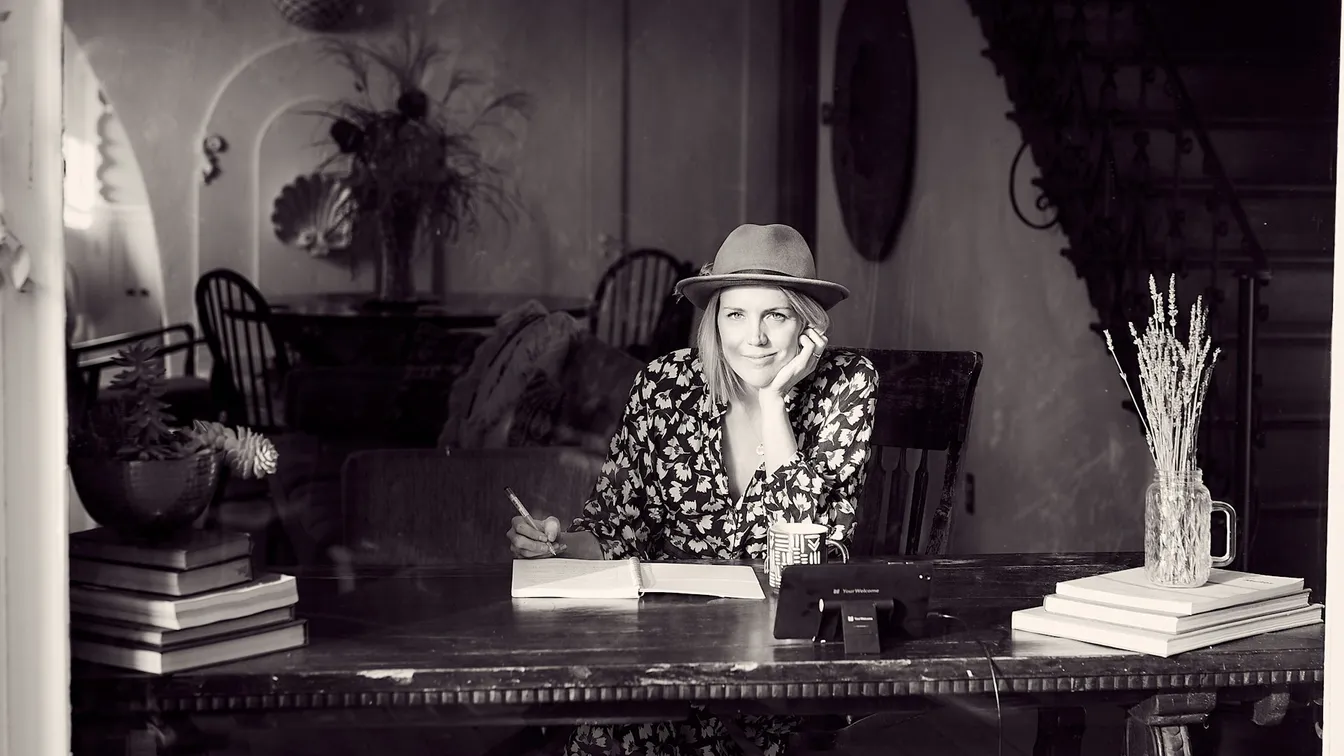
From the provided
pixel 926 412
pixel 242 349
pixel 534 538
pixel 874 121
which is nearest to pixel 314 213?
pixel 242 349

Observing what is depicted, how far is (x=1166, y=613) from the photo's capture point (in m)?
1.85

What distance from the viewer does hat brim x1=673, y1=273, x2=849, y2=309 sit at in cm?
264

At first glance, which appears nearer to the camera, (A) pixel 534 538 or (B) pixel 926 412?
(A) pixel 534 538

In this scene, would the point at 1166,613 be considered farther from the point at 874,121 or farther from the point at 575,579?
the point at 874,121

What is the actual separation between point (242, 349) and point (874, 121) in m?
3.00

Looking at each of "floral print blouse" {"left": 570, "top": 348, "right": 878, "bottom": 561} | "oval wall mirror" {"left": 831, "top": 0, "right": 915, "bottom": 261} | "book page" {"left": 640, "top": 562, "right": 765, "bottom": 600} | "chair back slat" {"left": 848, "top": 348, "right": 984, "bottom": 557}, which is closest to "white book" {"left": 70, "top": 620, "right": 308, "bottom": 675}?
"book page" {"left": 640, "top": 562, "right": 765, "bottom": 600}

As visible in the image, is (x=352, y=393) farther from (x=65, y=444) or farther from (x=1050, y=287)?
(x=65, y=444)

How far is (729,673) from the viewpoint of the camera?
1.73m

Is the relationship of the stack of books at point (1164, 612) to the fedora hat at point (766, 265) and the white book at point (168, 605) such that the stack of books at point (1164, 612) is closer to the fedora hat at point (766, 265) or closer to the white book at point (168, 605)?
the fedora hat at point (766, 265)

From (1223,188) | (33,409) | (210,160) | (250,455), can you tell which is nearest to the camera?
(33,409)

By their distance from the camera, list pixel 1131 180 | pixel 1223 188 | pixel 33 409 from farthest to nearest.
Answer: pixel 1131 180
pixel 1223 188
pixel 33 409

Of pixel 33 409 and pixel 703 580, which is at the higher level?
pixel 33 409

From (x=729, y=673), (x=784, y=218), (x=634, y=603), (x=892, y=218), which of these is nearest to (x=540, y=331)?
(x=892, y=218)

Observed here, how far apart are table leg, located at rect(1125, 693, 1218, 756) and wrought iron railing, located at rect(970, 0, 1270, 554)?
2469 mm
